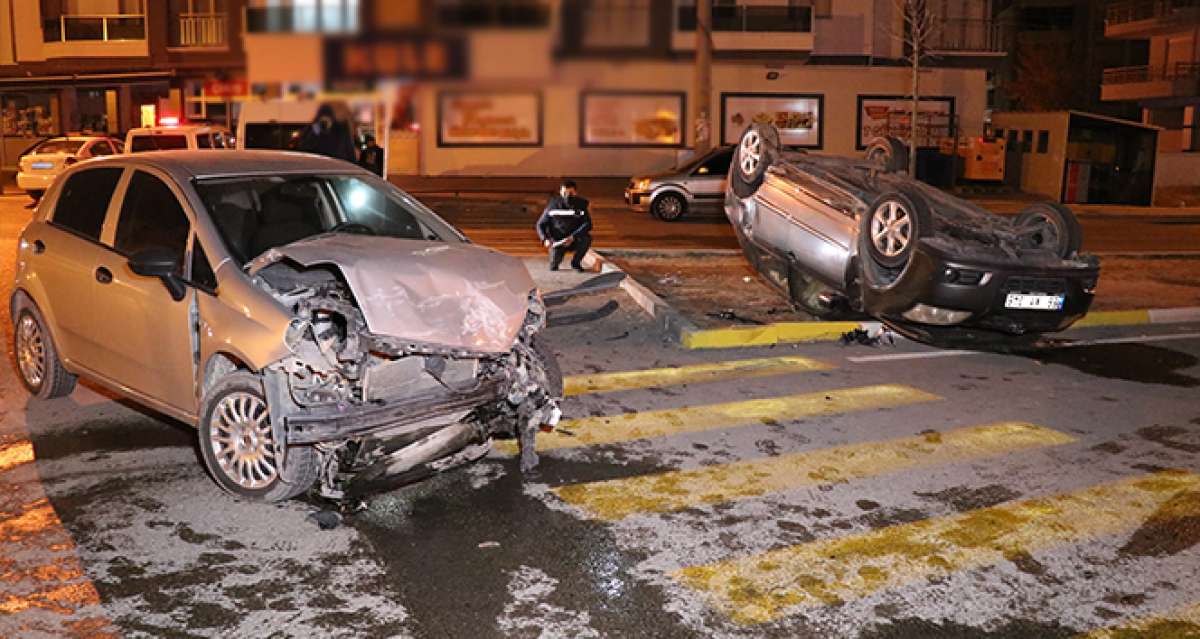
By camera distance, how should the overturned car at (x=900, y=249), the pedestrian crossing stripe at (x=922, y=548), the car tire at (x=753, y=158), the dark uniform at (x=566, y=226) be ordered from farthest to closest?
the dark uniform at (x=566, y=226) → the car tire at (x=753, y=158) → the overturned car at (x=900, y=249) → the pedestrian crossing stripe at (x=922, y=548)

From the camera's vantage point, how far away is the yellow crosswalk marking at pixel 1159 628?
14.5 ft

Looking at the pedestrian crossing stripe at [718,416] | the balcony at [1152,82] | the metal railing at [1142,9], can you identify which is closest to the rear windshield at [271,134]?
the pedestrian crossing stripe at [718,416]

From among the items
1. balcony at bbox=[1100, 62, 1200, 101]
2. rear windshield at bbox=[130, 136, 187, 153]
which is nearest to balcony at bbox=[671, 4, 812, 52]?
rear windshield at bbox=[130, 136, 187, 153]

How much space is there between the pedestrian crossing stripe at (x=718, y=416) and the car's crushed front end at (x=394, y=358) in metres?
0.97

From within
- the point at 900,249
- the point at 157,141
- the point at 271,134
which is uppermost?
the point at 271,134

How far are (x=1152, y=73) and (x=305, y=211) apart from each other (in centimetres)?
4704

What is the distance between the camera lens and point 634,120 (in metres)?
33.7

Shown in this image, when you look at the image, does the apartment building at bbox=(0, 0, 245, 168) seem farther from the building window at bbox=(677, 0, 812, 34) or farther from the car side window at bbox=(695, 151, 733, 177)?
the car side window at bbox=(695, 151, 733, 177)

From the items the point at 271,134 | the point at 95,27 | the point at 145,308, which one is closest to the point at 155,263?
the point at 145,308

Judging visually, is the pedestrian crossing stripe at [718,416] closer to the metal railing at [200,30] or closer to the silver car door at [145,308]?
the silver car door at [145,308]

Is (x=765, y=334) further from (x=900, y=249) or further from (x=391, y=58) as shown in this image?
(x=391, y=58)

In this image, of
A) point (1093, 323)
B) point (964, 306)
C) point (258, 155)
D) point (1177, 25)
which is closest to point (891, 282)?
point (964, 306)

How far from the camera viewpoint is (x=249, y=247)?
6.21 metres

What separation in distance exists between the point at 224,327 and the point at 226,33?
32.3 m
